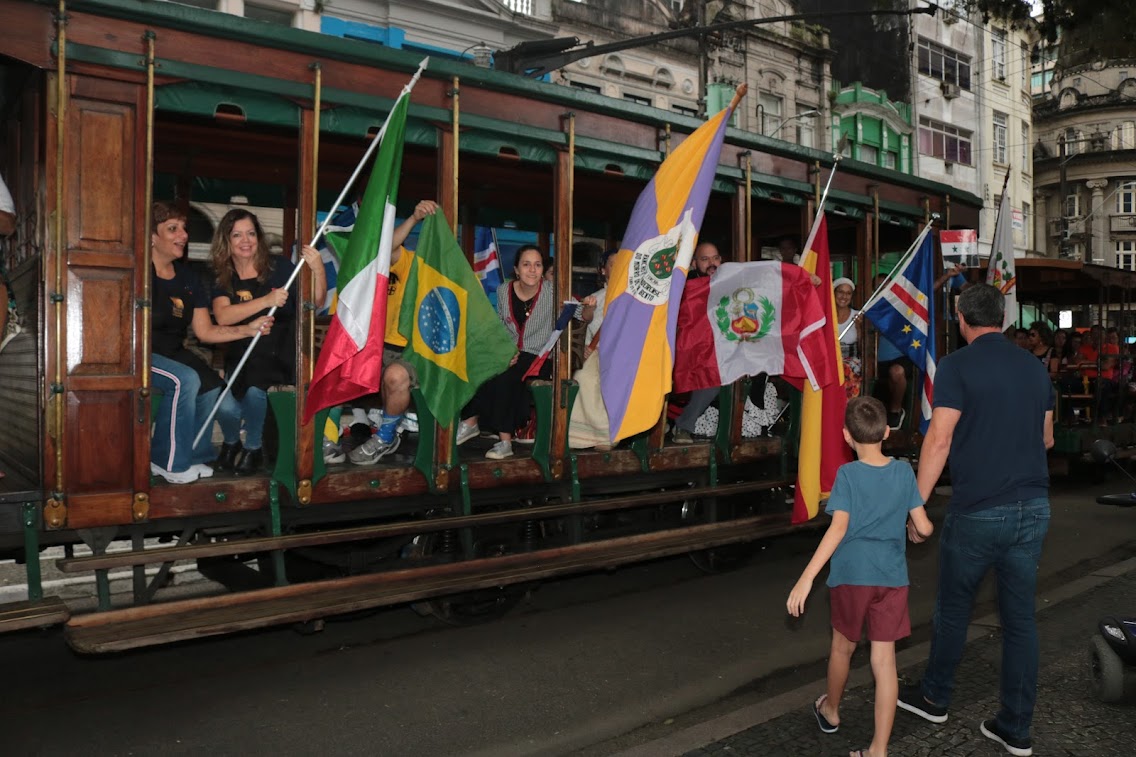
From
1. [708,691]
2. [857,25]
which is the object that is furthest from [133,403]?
[857,25]

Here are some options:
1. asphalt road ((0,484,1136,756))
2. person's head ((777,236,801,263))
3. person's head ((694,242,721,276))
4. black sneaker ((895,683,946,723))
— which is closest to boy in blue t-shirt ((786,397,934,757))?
black sneaker ((895,683,946,723))

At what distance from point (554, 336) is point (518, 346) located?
0.56 metres

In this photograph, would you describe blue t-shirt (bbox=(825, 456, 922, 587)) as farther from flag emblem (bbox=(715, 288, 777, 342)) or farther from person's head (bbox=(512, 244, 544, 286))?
person's head (bbox=(512, 244, 544, 286))

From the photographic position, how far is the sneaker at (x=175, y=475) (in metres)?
4.76

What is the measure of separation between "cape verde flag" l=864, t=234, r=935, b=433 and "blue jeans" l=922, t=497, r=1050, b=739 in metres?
3.78

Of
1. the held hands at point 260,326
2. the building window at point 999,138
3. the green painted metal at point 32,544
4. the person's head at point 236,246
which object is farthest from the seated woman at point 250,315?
the building window at point 999,138

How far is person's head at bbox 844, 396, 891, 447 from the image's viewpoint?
12.8 feet

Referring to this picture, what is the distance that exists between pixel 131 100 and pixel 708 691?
3971 mm

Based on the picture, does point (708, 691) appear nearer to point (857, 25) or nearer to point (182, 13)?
point (182, 13)

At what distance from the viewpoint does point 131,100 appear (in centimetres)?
450

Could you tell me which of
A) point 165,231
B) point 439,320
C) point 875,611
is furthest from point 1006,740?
point 165,231

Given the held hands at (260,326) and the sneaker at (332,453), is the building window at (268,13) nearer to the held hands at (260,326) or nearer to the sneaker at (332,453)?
the sneaker at (332,453)

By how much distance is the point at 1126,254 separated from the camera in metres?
52.0

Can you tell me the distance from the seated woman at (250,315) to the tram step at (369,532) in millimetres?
572
